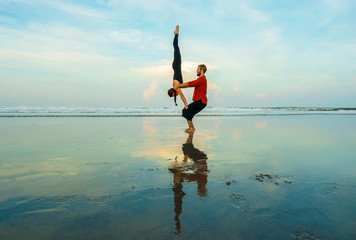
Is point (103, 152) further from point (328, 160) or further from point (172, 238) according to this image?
point (328, 160)

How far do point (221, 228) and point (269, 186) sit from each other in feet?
4.26

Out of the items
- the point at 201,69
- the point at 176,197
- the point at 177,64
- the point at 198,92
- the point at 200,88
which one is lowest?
the point at 176,197

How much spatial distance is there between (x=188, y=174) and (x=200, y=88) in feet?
19.5

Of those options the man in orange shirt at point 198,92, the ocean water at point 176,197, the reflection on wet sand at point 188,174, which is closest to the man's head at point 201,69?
the man in orange shirt at point 198,92

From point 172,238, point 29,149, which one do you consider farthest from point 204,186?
point 29,149

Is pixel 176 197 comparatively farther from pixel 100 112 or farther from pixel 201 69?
pixel 100 112

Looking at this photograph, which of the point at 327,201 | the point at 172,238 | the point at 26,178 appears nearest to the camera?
the point at 172,238

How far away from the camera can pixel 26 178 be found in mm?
3426

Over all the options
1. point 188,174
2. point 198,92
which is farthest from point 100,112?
point 188,174

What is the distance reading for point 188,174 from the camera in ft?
11.9

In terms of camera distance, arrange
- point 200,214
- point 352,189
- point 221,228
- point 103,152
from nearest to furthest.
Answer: point 221,228
point 200,214
point 352,189
point 103,152

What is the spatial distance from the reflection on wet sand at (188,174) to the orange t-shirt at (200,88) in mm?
3891

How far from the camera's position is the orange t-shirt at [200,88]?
9000mm

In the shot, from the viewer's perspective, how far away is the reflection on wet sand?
Answer: 250cm
